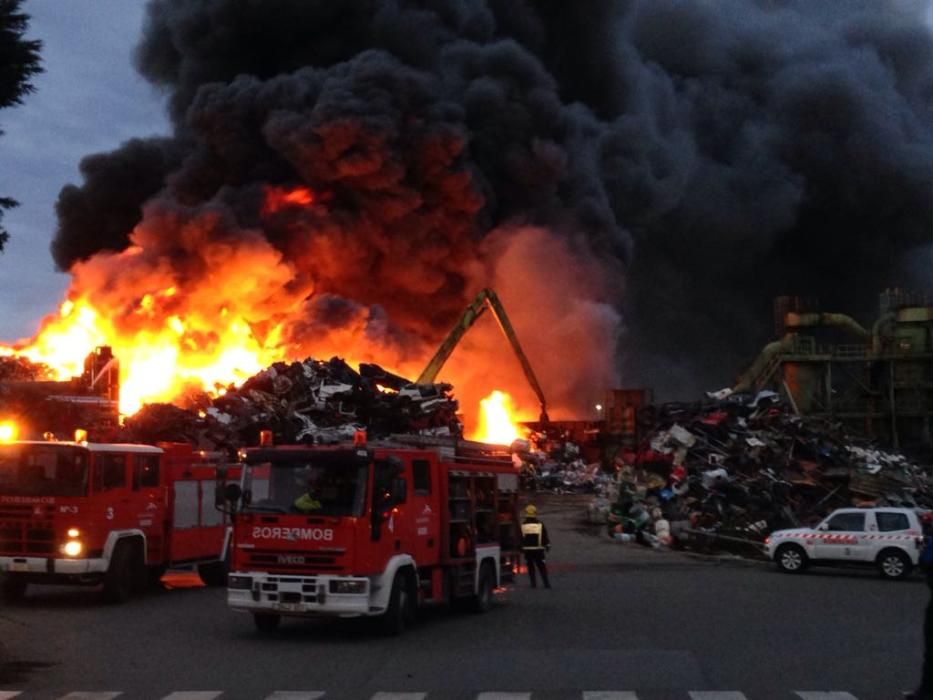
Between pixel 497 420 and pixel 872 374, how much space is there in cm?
2356

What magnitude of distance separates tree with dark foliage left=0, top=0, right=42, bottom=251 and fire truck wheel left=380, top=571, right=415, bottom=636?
5865 mm

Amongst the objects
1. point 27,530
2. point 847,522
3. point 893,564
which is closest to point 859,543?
point 847,522

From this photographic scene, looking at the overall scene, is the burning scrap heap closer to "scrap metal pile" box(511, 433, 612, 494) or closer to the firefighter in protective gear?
the firefighter in protective gear

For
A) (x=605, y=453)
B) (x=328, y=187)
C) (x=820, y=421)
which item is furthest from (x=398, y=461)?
(x=605, y=453)

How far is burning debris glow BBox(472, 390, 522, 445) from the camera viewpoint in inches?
A: 2130

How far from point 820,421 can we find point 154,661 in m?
36.0

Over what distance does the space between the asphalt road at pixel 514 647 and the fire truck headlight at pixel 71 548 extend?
0.81m

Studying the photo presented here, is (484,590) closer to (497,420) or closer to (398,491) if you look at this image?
(398,491)

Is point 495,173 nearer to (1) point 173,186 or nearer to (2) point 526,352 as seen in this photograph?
(2) point 526,352

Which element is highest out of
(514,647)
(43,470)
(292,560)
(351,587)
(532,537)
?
(43,470)

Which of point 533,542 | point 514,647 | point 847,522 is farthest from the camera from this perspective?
point 847,522

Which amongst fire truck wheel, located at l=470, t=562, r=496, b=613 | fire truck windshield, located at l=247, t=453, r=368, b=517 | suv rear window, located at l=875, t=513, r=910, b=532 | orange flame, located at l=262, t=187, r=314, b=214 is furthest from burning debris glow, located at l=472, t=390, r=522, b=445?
fire truck windshield, located at l=247, t=453, r=368, b=517

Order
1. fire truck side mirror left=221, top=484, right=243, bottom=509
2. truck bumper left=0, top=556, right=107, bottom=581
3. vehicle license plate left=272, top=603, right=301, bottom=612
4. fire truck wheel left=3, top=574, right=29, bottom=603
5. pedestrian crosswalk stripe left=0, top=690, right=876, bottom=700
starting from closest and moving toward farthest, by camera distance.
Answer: pedestrian crosswalk stripe left=0, top=690, right=876, bottom=700, vehicle license plate left=272, top=603, right=301, bottom=612, fire truck side mirror left=221, top=484, right=243, bottom=509, truck bumper left=0, top=556, right=107, bottom=581, fire truck wheel left=3, top=574, right=29, bottom=603

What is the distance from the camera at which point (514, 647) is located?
1302 centimetres
